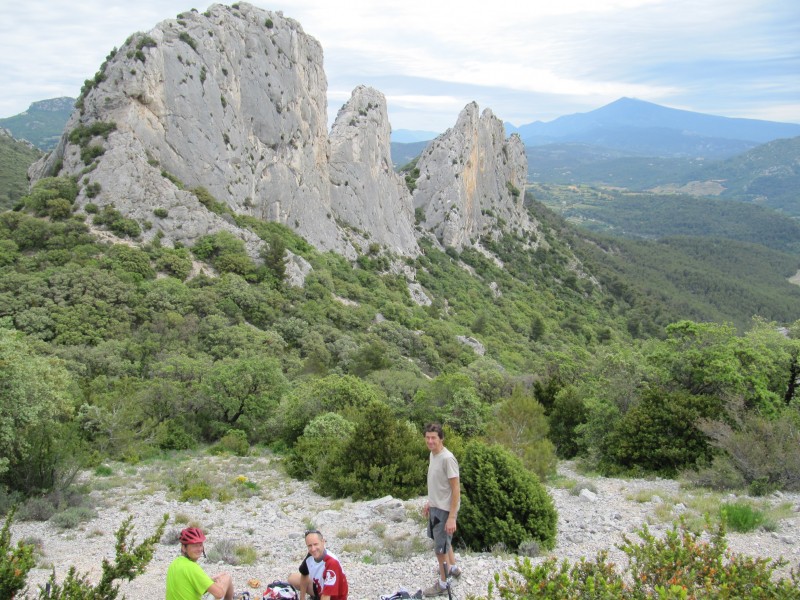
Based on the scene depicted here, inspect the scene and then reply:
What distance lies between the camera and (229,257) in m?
32.0

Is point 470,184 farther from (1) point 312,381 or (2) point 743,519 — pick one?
(2) point 743,519

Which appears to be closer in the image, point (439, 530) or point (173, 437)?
point (439, 530)

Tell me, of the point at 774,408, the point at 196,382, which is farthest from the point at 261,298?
the point at 774,408

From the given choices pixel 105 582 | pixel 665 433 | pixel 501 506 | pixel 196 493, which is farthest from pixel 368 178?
pixel 105 582

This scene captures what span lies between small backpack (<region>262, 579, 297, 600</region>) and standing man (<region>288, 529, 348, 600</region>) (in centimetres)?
29

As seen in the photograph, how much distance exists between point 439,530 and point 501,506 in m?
1.98

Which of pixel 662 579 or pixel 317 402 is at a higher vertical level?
pixel 662 579

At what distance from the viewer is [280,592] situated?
6.20 metres

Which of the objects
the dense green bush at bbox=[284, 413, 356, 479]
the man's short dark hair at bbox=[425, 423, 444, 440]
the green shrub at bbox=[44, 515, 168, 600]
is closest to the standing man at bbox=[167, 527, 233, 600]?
the green shrub at bbox=[44, 515, 168, 600]

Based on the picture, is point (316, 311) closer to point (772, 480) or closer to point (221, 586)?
point (772, 480)

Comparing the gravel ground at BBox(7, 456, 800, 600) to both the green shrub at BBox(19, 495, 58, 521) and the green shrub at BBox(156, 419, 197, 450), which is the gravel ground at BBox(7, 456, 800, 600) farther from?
the green shrub at BBox(156, 419, 197, 450)

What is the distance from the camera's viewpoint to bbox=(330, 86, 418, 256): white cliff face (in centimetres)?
5494

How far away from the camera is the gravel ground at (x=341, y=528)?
727 cm

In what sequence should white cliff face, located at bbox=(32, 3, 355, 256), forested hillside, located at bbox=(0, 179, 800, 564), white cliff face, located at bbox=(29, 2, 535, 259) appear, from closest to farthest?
forested hillside, located at bbox=(0, 179, 800, 564) → white cliff face, located at bbox=(29, 2, 535, 259) → white cliff face, located at bbox=(32, 3, 355, 256)
